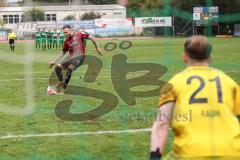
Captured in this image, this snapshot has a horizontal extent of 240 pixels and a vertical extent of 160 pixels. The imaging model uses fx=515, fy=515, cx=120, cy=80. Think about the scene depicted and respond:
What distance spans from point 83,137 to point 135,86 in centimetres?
587

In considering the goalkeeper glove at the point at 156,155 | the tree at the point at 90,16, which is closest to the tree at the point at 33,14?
the tree at the point at 90,16

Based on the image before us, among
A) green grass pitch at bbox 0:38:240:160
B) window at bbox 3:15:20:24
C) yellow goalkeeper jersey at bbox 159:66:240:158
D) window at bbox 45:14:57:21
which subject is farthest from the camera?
window at bbox 3:15:20:24

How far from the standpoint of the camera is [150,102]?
33.6ft

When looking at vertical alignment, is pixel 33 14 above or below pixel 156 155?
above

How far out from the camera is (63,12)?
49.6 meters

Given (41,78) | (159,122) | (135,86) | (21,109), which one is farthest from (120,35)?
(159,122)

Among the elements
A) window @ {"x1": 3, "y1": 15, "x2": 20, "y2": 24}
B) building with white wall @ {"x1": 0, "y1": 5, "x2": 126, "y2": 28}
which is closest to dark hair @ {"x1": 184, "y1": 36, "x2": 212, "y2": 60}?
building with white wall @ {"x1": 0, "y1": 5, "x2": 126, "y2": 28}

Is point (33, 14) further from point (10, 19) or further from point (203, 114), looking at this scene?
point (203, 114)

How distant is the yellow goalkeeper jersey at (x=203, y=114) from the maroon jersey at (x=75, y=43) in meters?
9.07

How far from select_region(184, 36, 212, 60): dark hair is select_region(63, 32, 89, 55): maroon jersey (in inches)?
356

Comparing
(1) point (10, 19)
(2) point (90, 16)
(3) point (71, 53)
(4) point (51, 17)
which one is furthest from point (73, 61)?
(1) point (10, 19)

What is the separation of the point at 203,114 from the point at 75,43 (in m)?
9.25

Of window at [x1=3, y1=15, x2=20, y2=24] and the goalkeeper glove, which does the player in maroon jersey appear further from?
window at [x1=3, y1=15, x2=20, y2=24]

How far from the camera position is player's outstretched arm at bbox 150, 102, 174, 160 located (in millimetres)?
3137
